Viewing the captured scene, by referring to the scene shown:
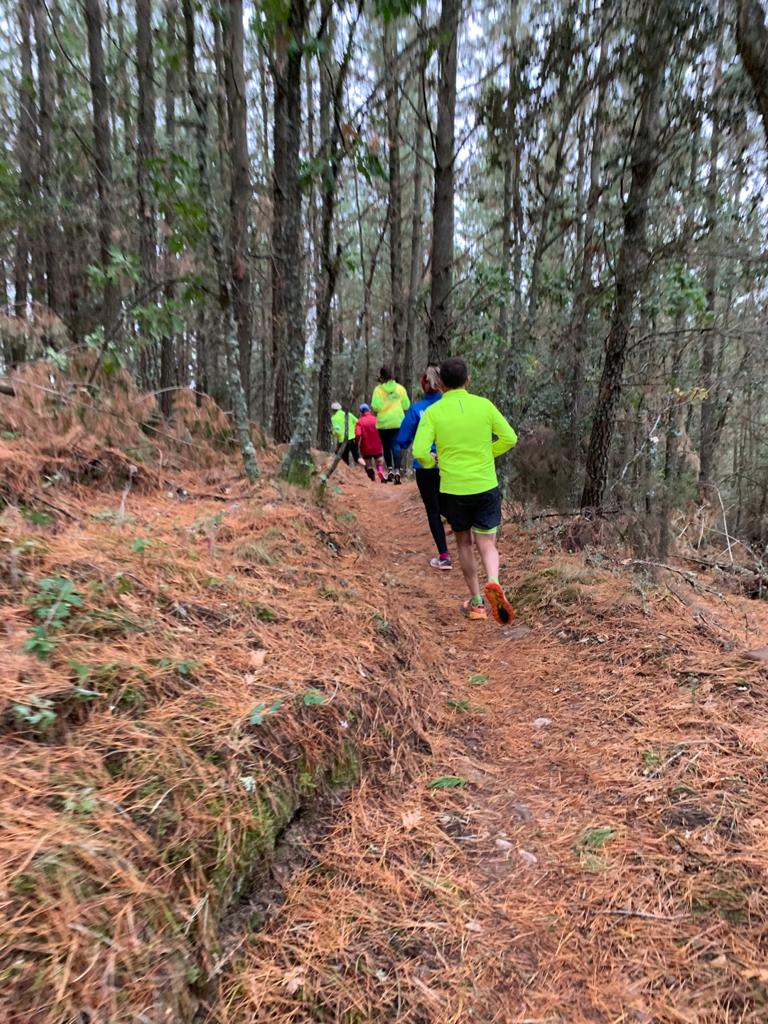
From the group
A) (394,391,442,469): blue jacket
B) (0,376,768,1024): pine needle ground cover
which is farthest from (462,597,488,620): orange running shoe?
(394,391,442,469): blue jacket

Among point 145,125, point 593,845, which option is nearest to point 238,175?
point 145,125

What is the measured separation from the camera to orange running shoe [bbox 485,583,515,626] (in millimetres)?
4418

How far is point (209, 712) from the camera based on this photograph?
227cm

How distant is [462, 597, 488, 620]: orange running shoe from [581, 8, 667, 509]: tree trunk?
228 cm

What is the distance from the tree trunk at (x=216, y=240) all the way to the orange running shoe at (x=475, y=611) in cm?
232

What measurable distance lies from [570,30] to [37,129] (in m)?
11.8

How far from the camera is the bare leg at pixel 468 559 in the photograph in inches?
197

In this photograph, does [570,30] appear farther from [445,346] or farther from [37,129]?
[37,129]

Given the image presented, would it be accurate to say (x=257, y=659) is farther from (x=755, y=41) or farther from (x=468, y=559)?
(x=755, y=41)

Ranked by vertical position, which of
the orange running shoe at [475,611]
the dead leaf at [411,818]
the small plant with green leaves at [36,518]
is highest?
the small plant with green leaves at [36,518]

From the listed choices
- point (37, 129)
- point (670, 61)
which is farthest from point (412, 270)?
point (670, 61)

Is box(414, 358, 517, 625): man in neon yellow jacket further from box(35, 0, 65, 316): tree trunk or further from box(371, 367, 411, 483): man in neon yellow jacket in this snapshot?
box(35, 0, 65, 316): tree trunk

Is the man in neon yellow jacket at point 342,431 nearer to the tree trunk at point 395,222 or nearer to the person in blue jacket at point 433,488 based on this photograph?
the tree trunk at point 395,222

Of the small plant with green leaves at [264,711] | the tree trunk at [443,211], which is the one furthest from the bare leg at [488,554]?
the tree trunk at [443,211]
